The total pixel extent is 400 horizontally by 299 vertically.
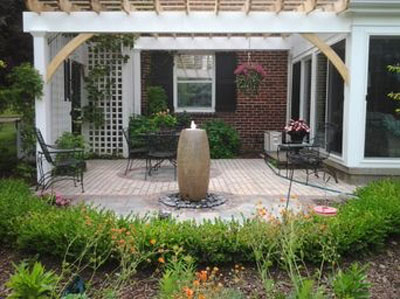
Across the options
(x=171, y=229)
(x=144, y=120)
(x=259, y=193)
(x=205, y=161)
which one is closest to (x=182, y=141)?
(x=205, y=161)

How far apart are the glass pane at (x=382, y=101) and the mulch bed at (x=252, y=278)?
3.66 metres

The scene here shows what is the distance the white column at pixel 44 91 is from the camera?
7234 mm

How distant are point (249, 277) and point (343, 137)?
15.6 feet

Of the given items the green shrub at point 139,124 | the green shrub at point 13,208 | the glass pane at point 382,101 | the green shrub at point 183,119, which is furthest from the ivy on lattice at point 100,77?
the green shrub at point 13,208

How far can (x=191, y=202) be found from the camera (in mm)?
6043

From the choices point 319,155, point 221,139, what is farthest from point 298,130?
point 221,139

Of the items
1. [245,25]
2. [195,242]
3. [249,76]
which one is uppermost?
[245,25]

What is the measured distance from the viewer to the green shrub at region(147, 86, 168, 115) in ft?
37.8

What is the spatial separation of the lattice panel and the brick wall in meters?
0.99

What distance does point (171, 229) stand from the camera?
3883 mm

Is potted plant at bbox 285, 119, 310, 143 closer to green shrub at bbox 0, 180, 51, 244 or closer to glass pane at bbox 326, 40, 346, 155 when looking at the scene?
glass pane at bbox 326, 40, 346, 155

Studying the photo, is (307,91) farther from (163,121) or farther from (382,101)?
(163,121)

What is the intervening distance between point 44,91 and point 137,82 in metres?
4.67

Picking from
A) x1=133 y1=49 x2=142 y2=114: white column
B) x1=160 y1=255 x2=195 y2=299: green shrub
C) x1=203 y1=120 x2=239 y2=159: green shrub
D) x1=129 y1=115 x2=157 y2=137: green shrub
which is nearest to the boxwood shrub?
x1=160 y1=255 x2=195 y2=299: green shrub
